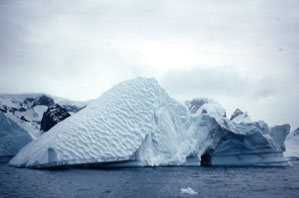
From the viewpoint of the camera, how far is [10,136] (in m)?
20.4

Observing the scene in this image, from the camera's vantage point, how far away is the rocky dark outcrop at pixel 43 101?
52.3 metres

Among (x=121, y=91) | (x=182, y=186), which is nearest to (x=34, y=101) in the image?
(x=121, y=91)

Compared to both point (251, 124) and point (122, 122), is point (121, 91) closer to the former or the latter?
point (122, 122)

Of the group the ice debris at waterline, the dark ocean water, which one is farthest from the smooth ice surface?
the dark ocean water

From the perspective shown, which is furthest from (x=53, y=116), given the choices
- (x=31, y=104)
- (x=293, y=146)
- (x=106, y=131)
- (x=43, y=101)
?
(x=293, y=146)

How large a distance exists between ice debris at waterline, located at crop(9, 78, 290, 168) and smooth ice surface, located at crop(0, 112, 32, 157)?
225 inches

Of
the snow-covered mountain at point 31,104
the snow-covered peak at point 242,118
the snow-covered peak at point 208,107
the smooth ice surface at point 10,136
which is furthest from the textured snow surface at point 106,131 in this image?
the snow-covered mountain at point 31,104

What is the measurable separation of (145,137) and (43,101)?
44.5 meters

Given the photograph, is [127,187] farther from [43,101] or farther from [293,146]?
[43,101]

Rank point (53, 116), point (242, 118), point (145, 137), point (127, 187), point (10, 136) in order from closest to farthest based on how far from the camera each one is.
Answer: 1. point (127, 187)
2. point (145, 137)
3. point (10, 136)
4. point (242, 118)
5. point (53, 116)

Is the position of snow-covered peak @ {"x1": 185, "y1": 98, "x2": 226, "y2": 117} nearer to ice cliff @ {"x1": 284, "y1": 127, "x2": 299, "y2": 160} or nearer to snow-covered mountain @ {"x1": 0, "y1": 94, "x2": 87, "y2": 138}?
ice cliff @ {"x1": 284, "y1": 127, "x2": 299, "y2": 160}

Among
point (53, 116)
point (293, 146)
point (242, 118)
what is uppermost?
point (53, 116)

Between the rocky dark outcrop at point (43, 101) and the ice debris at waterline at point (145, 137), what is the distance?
39.2 metres

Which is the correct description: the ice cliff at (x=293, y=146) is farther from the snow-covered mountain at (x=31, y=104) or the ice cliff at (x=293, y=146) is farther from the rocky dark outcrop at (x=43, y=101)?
the rocky dark outcrop at (x=43, y=101)
